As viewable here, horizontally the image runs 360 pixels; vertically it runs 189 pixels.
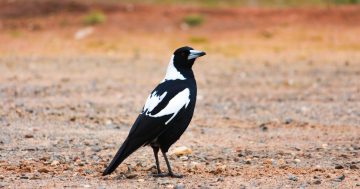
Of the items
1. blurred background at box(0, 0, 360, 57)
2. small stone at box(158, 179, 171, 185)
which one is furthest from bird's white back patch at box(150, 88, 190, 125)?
blurred background at box(0, 0, 360, 57)

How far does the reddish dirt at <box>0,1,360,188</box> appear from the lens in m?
7.20

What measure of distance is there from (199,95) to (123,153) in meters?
6.84

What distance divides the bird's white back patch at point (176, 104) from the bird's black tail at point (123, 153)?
13.0 inches

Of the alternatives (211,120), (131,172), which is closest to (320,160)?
(131,172)

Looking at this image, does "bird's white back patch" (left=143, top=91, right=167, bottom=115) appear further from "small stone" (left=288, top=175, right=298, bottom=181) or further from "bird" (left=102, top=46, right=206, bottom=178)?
"small stone" (left=288, top=175, right=298, bottom=181)

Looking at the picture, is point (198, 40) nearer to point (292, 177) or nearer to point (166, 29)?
point (166, 29)

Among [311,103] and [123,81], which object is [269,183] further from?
[123,81]

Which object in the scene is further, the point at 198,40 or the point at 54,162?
the point at 198,40

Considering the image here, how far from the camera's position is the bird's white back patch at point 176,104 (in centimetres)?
685

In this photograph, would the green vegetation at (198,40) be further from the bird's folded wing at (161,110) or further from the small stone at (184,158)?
the bird's folded wing at (161,110)

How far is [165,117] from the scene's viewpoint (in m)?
6.83

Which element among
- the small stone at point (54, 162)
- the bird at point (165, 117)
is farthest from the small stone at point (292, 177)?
the small stone at point (54, 162)

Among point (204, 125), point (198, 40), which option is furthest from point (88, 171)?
point (198, 40)

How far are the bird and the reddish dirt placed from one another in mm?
275
